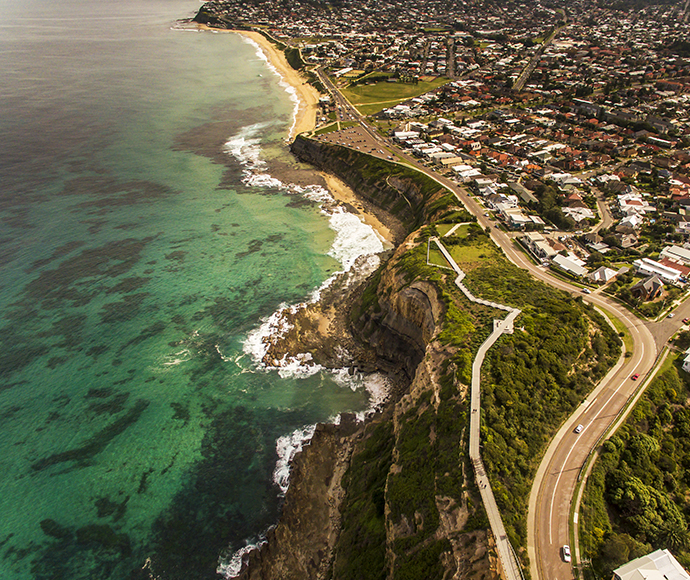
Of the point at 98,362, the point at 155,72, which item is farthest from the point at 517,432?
the point at 155,72

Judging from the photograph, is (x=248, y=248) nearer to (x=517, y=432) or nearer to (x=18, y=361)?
(x=18, y=361)

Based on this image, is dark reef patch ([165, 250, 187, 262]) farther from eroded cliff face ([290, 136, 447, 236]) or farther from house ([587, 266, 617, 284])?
house ([587, 266, 617, 284])

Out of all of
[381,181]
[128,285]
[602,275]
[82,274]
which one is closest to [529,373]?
[602,275]

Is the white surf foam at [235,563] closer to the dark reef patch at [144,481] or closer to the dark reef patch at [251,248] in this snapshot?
the dark reef patch at [144,481]

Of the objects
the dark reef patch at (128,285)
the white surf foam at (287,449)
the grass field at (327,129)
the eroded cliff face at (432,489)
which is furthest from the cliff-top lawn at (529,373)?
the grass field at (327,129)

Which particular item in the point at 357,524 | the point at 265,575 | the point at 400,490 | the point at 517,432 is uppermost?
the point at 517,432

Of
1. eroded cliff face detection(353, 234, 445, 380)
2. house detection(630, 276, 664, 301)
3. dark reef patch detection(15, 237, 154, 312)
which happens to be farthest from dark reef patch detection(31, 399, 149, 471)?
house detection(630, 276, 664, 301)
